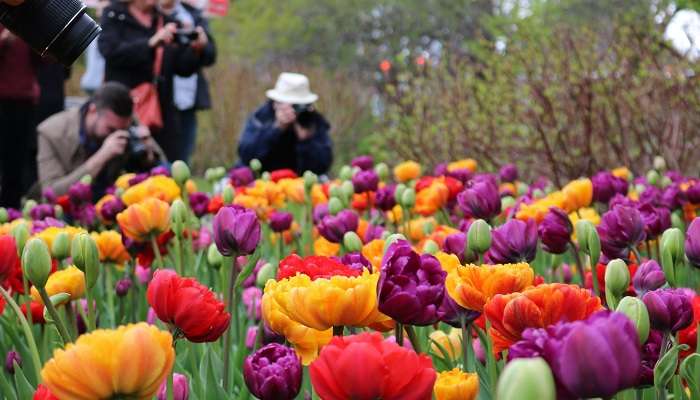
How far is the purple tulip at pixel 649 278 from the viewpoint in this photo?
1199mm

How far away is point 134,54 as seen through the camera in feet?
14.0

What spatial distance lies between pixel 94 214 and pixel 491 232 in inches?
61.3

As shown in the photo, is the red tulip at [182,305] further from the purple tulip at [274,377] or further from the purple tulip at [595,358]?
the purple tulip at [595,358]

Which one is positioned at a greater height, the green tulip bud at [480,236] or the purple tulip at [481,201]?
the green tulip bud at [480,236]

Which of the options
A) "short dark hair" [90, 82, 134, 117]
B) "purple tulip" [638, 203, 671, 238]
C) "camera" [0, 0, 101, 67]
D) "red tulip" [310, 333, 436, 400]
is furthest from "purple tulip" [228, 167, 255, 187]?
"red tulip" [310, 333, 436, 400]

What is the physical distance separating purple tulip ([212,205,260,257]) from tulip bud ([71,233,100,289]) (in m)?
0.18

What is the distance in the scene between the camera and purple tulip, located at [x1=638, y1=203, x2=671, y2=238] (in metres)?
1.63

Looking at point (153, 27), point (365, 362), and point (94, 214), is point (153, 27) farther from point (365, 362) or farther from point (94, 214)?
point (365, 362)

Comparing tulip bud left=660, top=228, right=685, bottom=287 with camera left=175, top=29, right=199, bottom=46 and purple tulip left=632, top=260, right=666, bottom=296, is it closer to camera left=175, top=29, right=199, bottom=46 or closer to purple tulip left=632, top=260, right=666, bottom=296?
purple tulip left=632, top=260, right=666, bottom=296

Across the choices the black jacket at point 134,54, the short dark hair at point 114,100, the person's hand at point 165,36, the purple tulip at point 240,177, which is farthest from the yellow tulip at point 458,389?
the black jacket at point 134,54

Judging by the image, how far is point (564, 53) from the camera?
407 centimetres

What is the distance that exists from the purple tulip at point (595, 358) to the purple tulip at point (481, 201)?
3.57 feet

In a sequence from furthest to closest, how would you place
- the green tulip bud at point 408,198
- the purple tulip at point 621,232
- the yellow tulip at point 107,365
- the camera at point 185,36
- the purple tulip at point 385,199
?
the camera at point 185,36
the purple tulip at point 385,199
the green tulip bud at point 408,198
the purple tulip at point 621,232
the yellow tulip at point 107,365

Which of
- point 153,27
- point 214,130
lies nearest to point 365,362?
point 153,27
